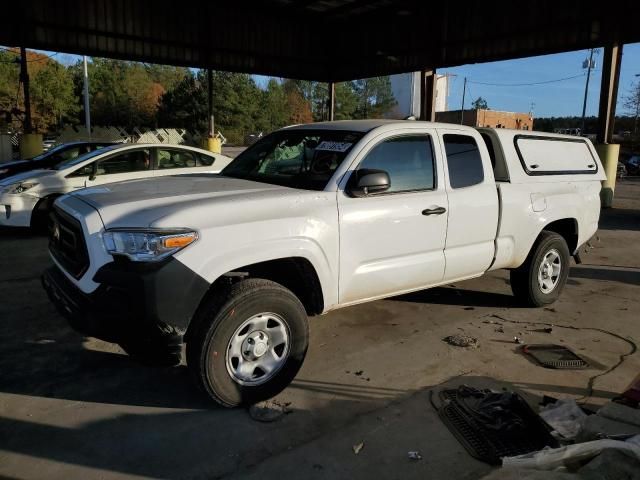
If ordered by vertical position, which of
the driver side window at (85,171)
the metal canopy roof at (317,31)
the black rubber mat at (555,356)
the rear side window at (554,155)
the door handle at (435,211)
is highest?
the metal canopy roof at (317,31)

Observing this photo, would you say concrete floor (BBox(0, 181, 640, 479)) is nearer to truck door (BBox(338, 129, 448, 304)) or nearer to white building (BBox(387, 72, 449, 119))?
truck door (BBox(338, 129, 448, 304))

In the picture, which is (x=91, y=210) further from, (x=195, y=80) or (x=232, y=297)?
(x=195, y=80)

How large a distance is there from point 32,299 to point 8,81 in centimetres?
5579

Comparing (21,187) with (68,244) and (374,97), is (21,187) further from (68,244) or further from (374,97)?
(374,97)

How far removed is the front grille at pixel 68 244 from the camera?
3342 millimetres

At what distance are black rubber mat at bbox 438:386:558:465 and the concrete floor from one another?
0.31ft

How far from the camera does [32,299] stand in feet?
18.1

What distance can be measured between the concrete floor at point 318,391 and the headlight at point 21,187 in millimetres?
2943

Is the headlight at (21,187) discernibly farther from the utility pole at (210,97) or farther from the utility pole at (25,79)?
the utility pole at (210,97)

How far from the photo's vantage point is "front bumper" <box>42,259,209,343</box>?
300cm

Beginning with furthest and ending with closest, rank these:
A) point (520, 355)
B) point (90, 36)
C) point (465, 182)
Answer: point (90, 36) → point (465, 182) → point (520, 355)

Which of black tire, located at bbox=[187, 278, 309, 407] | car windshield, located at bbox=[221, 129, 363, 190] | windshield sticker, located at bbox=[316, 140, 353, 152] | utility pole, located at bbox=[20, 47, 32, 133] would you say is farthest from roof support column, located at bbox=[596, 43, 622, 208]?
utility pole, located at bbox=[20, 47, 32, 133]

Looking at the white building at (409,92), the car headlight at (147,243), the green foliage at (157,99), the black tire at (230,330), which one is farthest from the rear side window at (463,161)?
the white building at (409,92)

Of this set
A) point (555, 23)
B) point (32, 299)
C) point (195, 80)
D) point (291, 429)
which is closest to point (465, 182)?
point (291, 429)
